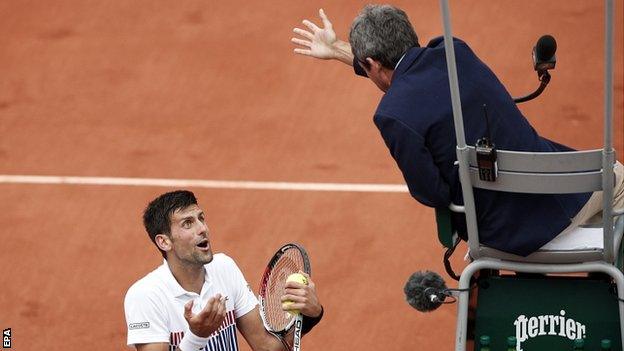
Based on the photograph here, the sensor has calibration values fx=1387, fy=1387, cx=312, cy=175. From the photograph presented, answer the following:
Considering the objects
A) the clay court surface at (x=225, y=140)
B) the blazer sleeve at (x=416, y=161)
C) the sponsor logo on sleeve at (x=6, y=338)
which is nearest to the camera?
the blazer sleeve at (x=416, y=161)

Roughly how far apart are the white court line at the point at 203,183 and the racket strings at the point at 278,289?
172 inches

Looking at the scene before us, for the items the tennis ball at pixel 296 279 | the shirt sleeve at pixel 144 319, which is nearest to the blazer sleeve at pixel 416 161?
the tennis ball at pixel 296 279

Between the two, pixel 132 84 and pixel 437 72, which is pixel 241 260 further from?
pixel 437 72

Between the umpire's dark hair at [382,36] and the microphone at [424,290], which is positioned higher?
the umpire's dark hair at [382,36]

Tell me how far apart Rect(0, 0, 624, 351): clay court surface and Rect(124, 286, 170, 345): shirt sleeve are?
9.07 ft

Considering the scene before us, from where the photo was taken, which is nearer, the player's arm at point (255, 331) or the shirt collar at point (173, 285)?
the shirt collar at point (173, 285)

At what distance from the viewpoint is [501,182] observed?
21.2 ft

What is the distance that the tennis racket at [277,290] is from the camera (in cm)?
725

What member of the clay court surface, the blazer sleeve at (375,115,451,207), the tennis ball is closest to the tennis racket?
the tennis ball

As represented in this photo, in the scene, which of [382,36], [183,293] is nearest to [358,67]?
[382,36]

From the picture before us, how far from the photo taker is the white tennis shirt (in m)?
7.27

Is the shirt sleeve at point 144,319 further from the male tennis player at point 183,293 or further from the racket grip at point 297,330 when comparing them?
A: the racket grip at point 297,330

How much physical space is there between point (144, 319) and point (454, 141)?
75.0 inches

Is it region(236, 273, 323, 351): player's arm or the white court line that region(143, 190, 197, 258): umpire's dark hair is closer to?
region(236, 273, 323, 351): player's arm
